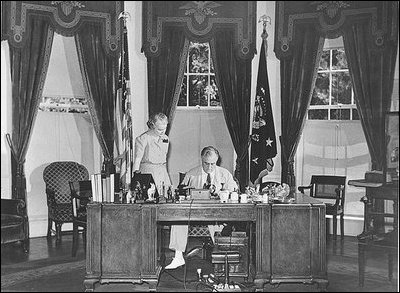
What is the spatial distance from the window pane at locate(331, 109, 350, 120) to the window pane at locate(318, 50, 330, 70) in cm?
67

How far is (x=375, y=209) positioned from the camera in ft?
24.5

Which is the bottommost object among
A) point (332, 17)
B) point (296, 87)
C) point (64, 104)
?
point (64, 104)

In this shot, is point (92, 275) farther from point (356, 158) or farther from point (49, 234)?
point (356, 158)

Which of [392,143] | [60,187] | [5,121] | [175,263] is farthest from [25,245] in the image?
[392,143]

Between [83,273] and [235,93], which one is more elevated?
[235,93]

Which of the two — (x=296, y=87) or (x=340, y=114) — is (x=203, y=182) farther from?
(x=340, y=114)

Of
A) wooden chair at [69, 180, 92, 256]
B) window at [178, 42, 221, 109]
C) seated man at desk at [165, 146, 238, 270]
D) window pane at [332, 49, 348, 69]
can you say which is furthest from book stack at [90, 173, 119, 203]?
window pane at [332, 49, 348, 69]

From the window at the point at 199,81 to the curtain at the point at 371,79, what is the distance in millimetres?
2166

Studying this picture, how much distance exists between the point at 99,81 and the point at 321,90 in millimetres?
3338

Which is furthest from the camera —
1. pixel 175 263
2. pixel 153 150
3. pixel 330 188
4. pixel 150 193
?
pixel 330 188

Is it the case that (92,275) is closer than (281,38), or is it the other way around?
(92,275)

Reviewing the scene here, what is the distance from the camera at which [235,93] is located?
8477 millimetres

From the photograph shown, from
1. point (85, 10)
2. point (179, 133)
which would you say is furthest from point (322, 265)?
point (85, 10)

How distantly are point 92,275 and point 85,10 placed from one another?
4.36 meters
